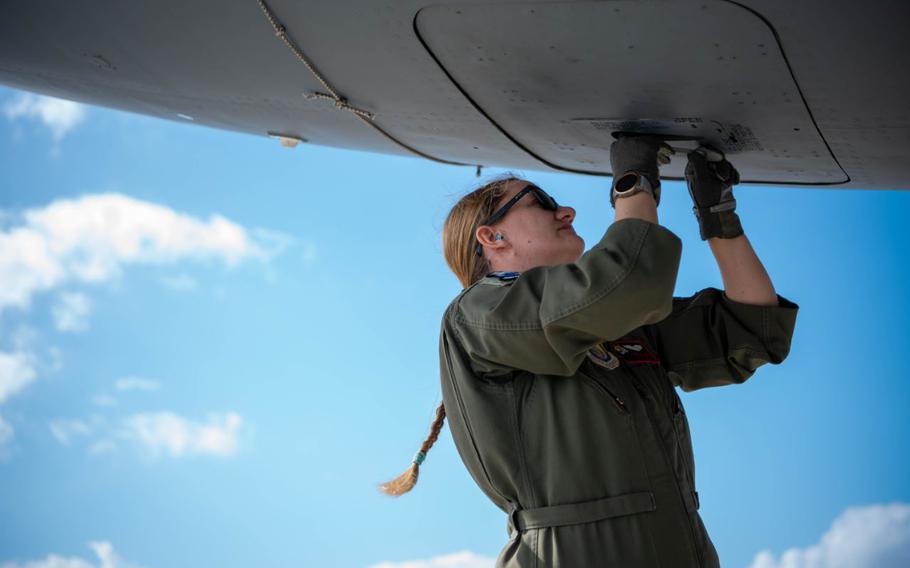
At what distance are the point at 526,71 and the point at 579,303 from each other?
64 centimetres

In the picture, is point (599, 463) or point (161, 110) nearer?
point (599, 463)

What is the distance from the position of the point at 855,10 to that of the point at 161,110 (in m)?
2.16

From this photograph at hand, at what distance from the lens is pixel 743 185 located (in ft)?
8.94

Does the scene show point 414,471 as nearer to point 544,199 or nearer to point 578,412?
point 578,412

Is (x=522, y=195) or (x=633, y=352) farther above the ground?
(x=522, y=195)

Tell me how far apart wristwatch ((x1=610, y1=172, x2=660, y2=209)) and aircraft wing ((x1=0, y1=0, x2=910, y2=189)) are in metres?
0.20

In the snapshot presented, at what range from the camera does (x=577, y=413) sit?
1739mm

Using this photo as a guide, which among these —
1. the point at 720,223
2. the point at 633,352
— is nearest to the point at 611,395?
the point at 633,352

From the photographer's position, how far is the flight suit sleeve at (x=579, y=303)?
1599 mm

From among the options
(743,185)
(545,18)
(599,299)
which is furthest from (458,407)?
(743,185)

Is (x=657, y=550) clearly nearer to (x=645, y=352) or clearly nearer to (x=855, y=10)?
(x=645, y=352)

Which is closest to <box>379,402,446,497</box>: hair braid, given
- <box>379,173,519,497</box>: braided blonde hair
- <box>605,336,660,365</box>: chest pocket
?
<box>379,173,519,497</box>: braided blonde hair

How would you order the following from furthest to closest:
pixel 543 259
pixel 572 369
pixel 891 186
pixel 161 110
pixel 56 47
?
pixel 161 110 → pixel 891 186 → pixel 56 47 → pixel 543 259 → pixel 572 369

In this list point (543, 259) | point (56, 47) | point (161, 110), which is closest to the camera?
point (543, 259)
